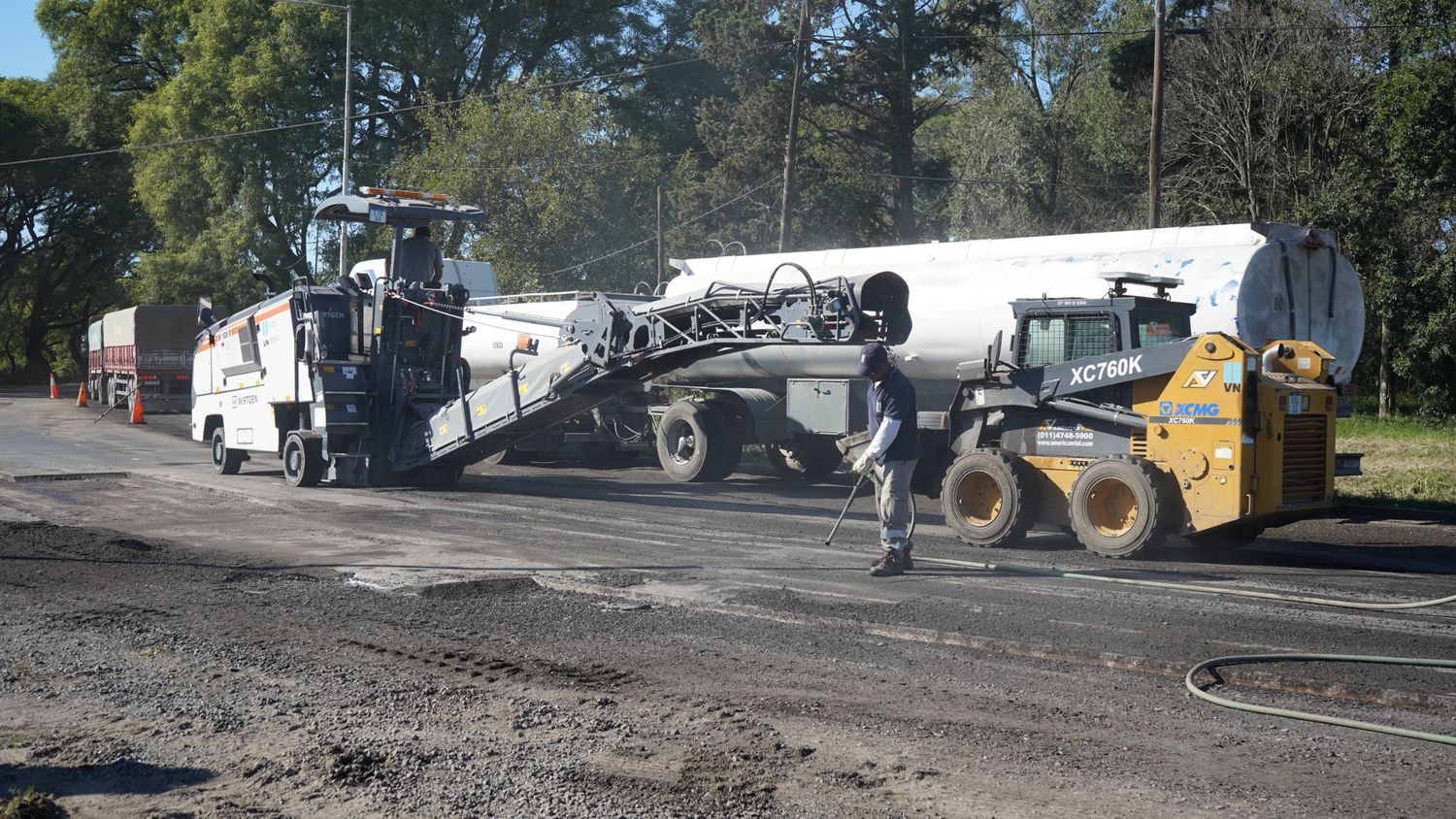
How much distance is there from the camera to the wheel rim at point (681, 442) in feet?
66.2

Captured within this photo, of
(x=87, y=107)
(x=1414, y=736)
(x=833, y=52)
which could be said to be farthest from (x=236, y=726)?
(x=87, y=107)

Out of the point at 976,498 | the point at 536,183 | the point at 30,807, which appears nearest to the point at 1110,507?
the point at 976,498

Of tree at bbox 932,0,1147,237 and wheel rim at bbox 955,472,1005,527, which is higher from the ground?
tree at bbox 932,0,1147,237

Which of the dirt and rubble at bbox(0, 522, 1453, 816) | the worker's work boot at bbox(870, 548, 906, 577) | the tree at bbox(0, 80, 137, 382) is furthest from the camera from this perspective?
the tree at bbox(0, 80, 137, 382)

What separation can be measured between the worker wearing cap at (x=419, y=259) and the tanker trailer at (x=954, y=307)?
14.6 ft

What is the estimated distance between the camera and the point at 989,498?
12.9m

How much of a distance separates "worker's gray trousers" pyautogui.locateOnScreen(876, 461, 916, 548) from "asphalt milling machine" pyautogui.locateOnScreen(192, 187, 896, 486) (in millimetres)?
4478

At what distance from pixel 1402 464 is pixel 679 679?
57.6 ft

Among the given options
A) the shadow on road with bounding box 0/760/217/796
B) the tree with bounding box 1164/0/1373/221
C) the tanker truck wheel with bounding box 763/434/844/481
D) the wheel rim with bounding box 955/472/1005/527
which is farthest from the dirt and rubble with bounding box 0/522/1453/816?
the tree with bounding box 1164/0/1373/221

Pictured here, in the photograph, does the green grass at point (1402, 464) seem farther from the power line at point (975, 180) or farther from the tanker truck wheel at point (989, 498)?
the power line at point (975, 180)

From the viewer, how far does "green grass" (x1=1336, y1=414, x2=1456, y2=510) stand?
17688 mm

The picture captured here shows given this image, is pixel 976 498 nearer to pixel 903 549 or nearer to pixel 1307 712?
pixel 903 549

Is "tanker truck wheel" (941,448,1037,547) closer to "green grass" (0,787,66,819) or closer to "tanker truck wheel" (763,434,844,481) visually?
"tanker truck wheel" (763,434,844,481)

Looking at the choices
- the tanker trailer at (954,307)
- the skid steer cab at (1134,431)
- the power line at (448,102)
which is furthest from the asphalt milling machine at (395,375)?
the power line at (448,102)
